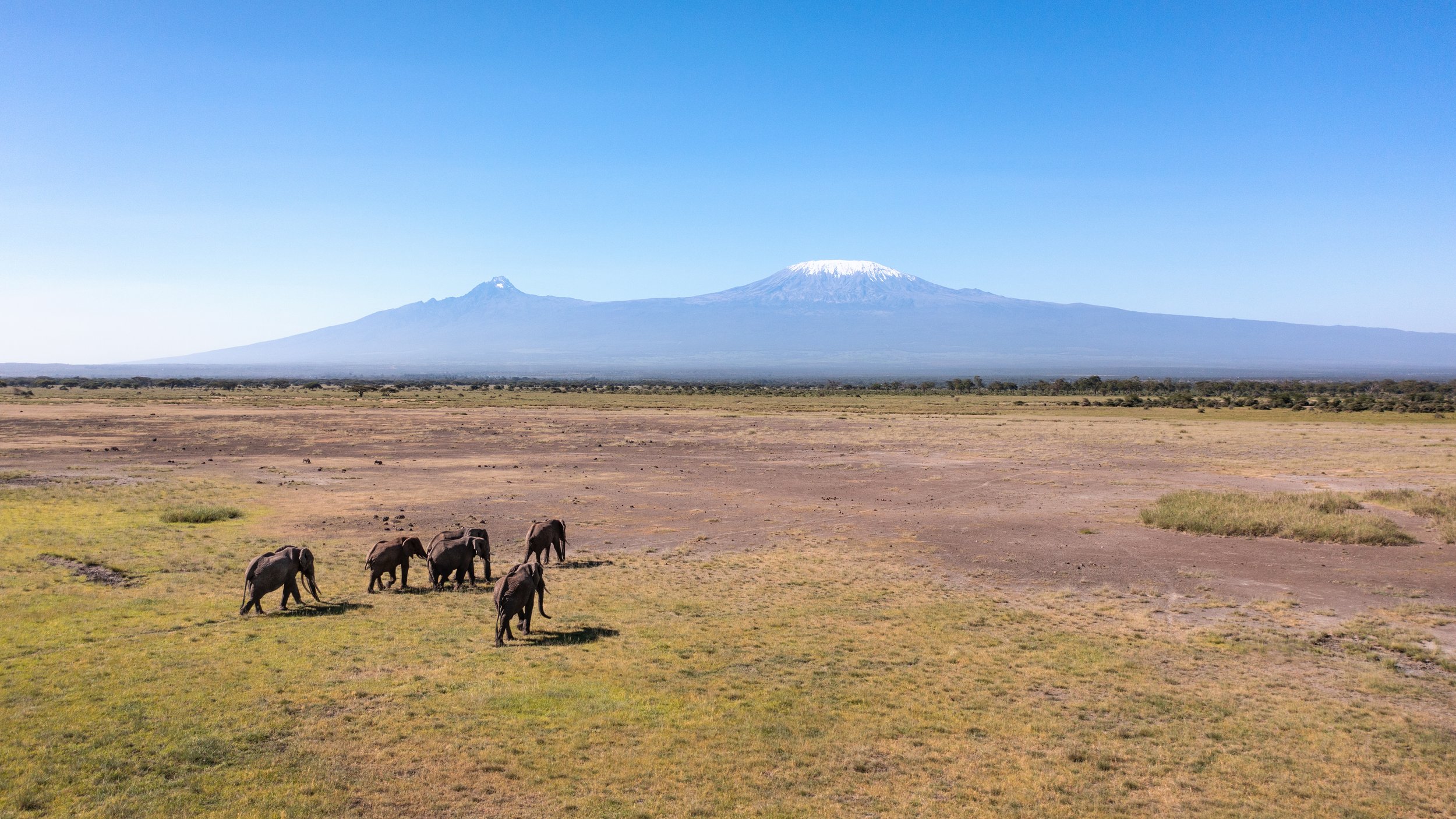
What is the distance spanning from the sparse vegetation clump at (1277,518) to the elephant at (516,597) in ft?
65.7

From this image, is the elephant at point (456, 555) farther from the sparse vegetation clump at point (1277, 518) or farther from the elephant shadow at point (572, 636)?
the sparse vegetation clump at point (1277, 518)

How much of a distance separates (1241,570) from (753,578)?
12.0 meters

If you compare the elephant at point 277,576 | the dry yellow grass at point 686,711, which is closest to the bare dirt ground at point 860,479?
the dry yellow grass at point 686,711

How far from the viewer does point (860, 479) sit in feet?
118

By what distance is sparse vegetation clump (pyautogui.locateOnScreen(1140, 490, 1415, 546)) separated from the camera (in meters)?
22.4

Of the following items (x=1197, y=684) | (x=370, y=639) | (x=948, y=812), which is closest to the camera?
(x=948, y=812)

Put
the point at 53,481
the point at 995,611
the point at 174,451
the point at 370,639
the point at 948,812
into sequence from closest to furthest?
1. the point at 948,812
2. the point at 370,639
3. the point at 995,611
4. the point at 53,481
5. the point at 174,451

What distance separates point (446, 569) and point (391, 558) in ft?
3.70

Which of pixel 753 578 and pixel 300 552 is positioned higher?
pixel 300 552

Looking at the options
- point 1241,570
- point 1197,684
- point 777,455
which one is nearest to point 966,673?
point 1197,684

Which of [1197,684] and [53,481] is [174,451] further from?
[1197,684]

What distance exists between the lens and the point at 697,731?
33.1 feet

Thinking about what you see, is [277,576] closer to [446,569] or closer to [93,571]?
[446,569]

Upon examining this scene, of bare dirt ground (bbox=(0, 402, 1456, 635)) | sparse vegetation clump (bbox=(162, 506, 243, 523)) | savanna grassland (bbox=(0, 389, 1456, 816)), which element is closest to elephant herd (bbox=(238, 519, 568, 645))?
→ savanna grassland (bbox=(0, 389, 1456, 816))
